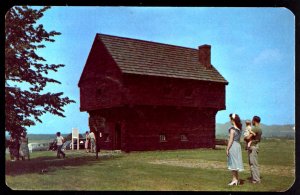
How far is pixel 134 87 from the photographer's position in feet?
43.5

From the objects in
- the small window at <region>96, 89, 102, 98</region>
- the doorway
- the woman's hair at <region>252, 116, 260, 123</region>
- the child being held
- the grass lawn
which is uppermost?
the small window at <region>96, 89, 102, 98</region>

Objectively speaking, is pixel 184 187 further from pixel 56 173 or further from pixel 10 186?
pixel 10 186

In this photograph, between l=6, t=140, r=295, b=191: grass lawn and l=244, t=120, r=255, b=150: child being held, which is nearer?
l=6, t=140, r=295, b=191: grass lawn

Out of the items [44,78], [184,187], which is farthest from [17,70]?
[184,187]

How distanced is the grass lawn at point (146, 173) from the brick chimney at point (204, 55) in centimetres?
286

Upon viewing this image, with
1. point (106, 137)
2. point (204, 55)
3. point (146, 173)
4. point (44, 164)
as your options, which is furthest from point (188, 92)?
point (44, 164)

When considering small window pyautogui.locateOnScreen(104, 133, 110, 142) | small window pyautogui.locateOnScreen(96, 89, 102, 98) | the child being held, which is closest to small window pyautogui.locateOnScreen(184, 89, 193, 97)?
small window pyautogui.locateOnScreen(96, 89, 102, 98)

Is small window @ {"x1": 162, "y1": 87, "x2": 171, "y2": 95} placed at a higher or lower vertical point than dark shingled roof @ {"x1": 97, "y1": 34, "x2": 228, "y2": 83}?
lower

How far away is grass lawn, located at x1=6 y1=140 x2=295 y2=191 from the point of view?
9.30m

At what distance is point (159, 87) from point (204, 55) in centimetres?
198

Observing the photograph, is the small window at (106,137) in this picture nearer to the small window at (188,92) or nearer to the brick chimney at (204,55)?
the small window at (188,92)

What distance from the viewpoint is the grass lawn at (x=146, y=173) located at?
30.5 feet

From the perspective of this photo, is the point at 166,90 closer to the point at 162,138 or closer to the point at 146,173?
the point at 162,138

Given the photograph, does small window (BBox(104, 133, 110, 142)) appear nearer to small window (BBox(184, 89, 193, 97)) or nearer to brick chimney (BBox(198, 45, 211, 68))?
small window (BBox(184, 89, 193, 97))
